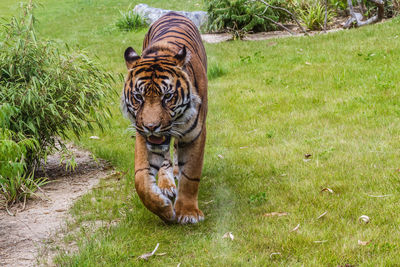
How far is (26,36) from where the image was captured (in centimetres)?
589

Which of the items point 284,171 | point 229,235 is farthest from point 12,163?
point 284,171

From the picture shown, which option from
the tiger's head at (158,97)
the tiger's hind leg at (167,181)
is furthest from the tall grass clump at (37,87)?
the tiger's head at (158,97)

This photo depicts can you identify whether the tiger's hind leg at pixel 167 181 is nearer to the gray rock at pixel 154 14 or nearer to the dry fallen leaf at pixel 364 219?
the dry fallen leaf at pixel 364 219

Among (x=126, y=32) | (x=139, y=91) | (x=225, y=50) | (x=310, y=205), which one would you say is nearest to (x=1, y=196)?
(x=139, y=91)

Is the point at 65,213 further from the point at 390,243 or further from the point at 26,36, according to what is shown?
the point at 390,243

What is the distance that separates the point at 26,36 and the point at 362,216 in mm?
4005

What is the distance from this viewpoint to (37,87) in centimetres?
580

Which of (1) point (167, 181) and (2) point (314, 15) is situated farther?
(2) point (314, 15)

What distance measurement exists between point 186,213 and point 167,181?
99 cm

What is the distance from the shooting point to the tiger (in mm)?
4129

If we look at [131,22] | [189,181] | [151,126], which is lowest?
[131,22]

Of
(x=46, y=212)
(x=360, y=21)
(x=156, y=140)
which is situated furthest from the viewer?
(x=360, y=21)

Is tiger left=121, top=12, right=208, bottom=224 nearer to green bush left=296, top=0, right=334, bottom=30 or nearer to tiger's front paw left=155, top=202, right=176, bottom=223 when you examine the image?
tiger's front paw left=155, top=202, right=176, bottom=223

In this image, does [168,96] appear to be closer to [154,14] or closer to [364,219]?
[364,219]
